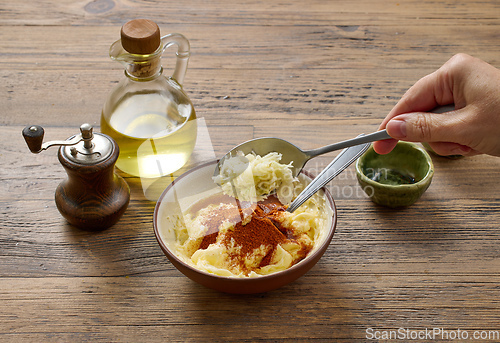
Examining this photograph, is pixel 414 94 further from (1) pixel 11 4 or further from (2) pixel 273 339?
(1) pixel 11 4

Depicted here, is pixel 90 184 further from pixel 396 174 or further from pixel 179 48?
pixel 396 174

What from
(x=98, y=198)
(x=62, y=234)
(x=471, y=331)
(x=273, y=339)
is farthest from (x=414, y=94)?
(x=62, y=234)

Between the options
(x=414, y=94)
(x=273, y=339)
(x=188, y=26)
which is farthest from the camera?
(x=188, y=26)

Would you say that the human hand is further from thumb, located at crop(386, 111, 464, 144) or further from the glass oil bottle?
the glass oil bottle

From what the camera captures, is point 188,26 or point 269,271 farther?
point 188,26

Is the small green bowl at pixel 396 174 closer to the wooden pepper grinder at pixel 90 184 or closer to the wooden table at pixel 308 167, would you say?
the wooden table at pixel 308 167

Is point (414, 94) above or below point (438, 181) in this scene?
above

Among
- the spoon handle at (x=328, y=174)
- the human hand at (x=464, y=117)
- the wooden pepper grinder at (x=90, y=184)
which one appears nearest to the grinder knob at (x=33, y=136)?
the wooden pepper grinder at (x=90, y=184)

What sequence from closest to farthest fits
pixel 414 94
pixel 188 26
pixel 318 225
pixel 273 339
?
1. pixel 273 339
2. pixel 318 225
3. pixel 414 94
4. pixel 188 26
